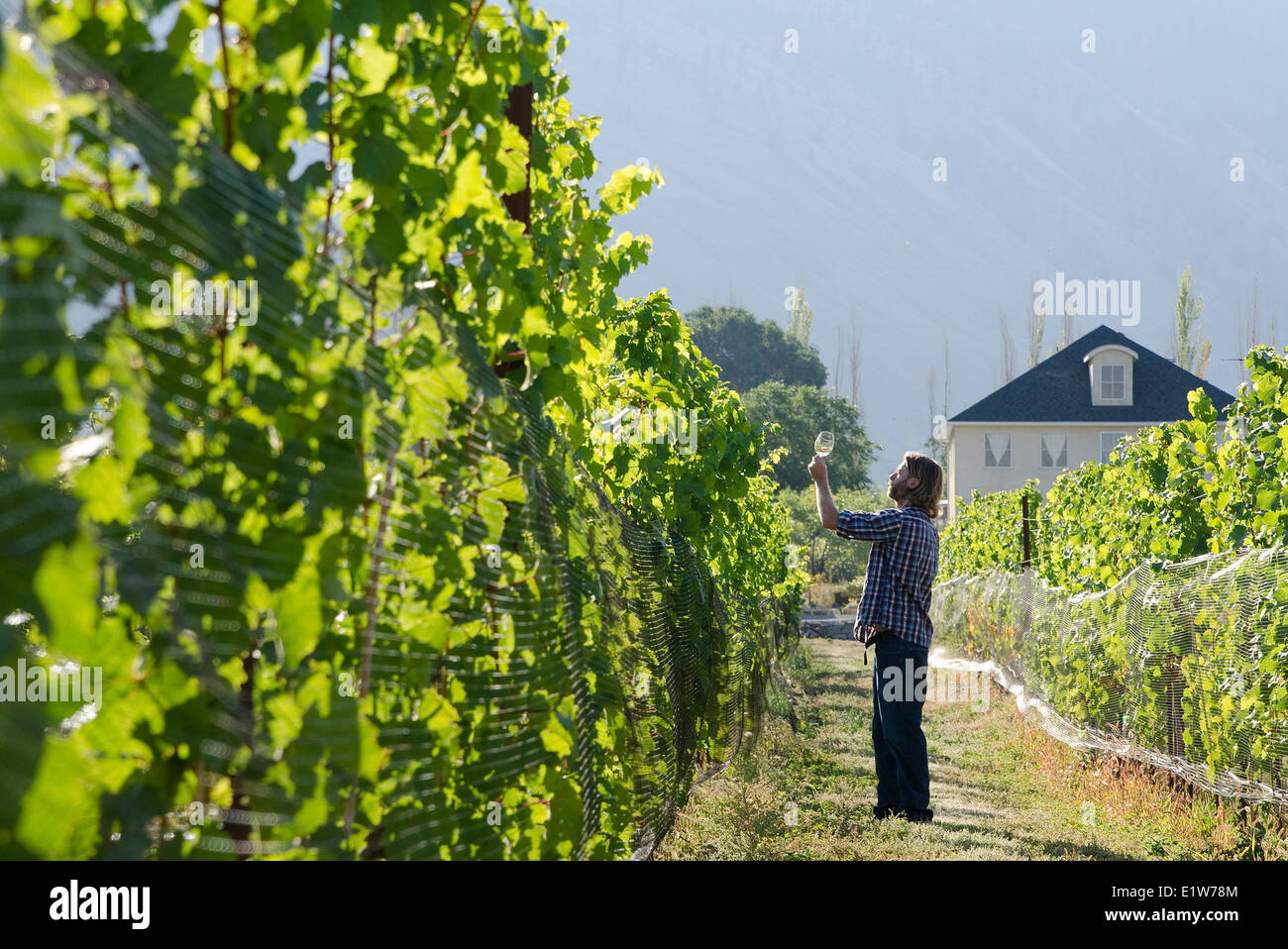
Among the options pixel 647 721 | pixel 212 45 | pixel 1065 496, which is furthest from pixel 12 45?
pixel 1065 496

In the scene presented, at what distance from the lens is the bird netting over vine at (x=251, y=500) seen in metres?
1.30

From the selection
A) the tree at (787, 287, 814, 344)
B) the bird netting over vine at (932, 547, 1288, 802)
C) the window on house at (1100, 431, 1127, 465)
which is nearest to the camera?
the bird netting over vine at (932, 547, 1288, 802)

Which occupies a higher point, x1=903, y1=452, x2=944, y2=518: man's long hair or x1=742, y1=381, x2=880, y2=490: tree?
x1=742, y1=381, x2=880, y2=490: tree

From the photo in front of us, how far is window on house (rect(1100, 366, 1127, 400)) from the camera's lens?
146 ft

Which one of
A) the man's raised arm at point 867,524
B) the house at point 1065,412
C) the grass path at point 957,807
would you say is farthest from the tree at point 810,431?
the man's raised arm at point 867,524

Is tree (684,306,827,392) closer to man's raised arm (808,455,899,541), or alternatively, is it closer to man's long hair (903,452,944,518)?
man's long hair (903,452,944,518)

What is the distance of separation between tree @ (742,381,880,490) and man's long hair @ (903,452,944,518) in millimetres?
60045

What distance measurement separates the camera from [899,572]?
6.28 m

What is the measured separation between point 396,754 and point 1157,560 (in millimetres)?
6776

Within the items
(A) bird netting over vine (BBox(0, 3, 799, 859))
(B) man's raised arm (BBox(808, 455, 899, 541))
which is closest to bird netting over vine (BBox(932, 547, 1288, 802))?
(B) man's raised arm (BBox(808, 455, 899, 541))

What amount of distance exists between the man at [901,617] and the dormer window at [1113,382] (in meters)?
41.6

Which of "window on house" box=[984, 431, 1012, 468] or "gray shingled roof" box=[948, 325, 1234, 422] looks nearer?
"gray shingled roof" box=[948, 325, 1234, 422]

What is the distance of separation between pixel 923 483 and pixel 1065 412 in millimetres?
41592

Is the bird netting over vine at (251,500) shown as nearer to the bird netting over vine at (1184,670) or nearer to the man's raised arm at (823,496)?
the man's raised arm at (823,496)
